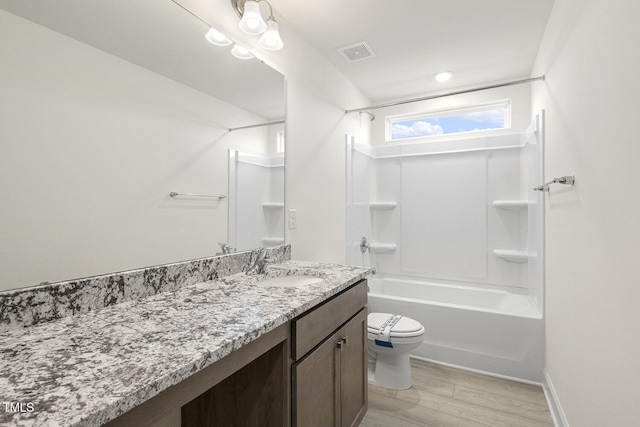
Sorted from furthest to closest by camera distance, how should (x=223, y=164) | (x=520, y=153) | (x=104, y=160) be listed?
(x=520, y=153) < (x=223, y=164) < (x=104, y=160)

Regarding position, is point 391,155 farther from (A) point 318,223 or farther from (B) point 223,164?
(B) point 223,164

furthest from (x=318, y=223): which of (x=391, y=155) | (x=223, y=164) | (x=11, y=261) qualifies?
(x=11, y=261)

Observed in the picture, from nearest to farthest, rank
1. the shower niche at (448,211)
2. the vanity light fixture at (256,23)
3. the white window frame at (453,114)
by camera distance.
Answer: the vanity light fixture at (256,23)
the shower niche at (448,211)
the white window frame at (453,114)

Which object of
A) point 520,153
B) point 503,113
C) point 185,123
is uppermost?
point 503,113

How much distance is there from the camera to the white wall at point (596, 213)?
983mm

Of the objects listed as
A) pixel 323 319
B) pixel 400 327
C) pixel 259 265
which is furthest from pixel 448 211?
pixel 323 319

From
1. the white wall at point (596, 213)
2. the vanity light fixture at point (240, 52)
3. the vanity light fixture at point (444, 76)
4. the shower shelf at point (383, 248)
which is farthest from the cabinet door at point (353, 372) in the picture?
the vanity light fixture at point (444, 76)

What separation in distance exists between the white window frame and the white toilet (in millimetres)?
2123

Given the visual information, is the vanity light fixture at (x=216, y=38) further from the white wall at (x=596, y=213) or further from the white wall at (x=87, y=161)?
the white wall at (x=596, y=213)

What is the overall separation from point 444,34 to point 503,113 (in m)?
1.39

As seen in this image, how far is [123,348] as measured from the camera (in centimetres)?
77

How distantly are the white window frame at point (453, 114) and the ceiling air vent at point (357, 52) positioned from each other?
1156mm

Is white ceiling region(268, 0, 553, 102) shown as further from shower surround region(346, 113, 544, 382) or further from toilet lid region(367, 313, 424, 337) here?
toilet lid region(367, 313, 424, 337)

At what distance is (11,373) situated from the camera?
64 cm
